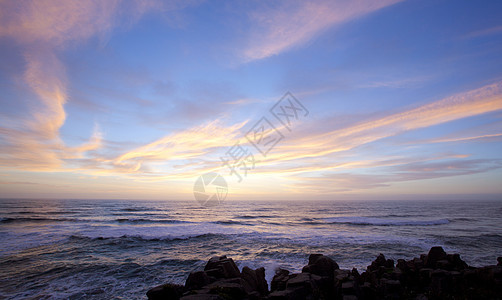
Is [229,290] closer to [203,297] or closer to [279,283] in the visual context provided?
[203,297]

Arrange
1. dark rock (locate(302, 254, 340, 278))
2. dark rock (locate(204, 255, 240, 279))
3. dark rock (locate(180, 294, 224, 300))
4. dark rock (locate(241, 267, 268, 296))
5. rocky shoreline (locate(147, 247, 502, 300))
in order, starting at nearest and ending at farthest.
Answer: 1. dark rock (locate(180, 294, 224, 300))
2. rocky shoreline (locate(147, 247, 502, 300))
3. dark rock (locate(241, 267, 268, 296))
4. dark rock (locate(204, 255, 240, 279))
5. dark rock (locate(302, 254, 340, 278))

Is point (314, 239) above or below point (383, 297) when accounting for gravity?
below

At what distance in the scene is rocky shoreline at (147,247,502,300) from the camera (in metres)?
8.30

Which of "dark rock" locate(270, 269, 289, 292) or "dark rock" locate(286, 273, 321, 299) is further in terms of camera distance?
"dark rock" locate(270, 269, 289, 292)

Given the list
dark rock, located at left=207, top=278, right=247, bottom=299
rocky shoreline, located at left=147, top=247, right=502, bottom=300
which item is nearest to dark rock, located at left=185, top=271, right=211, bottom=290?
rocky shoreline, located at left=147, top=247, right=502, bottom=300

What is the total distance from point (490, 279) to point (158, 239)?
84.5ft

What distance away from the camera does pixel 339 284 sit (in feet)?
29.2

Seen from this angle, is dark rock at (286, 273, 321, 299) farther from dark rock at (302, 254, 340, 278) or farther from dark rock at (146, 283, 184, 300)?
dark rock at (146, 283, 184, 300)

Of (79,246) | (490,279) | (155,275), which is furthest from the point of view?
(79,246)

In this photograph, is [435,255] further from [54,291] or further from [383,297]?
[54,291]

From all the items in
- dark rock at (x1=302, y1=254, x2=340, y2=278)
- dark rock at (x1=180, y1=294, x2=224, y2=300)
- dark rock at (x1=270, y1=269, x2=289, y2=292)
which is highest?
dark rock at (x1=180, y1=294, x2=224, y2=300)

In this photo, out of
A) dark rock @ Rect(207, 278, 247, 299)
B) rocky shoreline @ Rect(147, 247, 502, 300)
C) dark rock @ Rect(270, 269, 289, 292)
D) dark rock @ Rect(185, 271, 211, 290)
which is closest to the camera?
dark rock @ Rect(207, 278, 247, 299)

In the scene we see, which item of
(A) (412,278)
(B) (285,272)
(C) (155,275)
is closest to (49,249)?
(C) (155,275)

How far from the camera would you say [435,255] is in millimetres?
11969
